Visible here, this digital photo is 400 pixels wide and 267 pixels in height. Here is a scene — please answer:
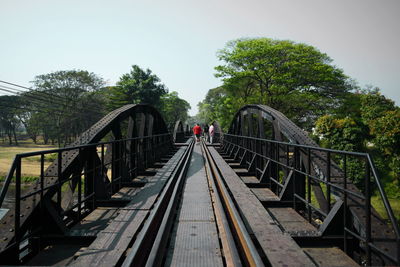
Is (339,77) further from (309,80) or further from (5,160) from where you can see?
(5,160)

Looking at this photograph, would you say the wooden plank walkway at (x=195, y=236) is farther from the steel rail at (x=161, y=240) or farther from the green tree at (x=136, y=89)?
the green tree at (x=136, y=89)

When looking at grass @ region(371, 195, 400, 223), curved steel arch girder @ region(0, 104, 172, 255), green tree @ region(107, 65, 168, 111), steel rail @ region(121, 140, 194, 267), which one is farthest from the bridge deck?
green tree @ region(107, 65, 168, 111)

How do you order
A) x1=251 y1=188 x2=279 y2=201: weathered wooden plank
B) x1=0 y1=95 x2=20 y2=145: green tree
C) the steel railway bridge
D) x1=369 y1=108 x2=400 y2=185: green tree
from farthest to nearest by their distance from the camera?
1. x1=0 y1=95 x2=20 y2=145: green tree
2. x1=369 y1=108 x2=400 y2=185: green tree
3. x1=251 y1=188 x2=279 y2=201: weathered wooden plank
4. the steel railway bridge

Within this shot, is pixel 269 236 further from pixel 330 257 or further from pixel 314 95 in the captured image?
pixel 314 95

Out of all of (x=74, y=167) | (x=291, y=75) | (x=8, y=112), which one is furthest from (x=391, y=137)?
(x=8, y=112)

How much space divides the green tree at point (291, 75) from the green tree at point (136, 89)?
2501 cm

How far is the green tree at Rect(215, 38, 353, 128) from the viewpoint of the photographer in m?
26.5

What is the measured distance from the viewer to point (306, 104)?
27359mm

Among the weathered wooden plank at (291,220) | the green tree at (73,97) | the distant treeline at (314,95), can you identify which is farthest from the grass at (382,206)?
the green tree at (73,97)

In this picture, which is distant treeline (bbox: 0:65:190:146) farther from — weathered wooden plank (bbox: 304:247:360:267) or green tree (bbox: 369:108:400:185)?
weathered wooden plank (bbox: 304:247:360:267)

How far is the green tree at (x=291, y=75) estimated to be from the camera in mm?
26547

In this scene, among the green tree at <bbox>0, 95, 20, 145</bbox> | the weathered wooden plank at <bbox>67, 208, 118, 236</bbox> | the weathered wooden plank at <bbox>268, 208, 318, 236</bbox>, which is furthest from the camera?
the green tree at <bbox>0, 95, 20, 145</bbox>

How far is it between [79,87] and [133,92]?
539 inches

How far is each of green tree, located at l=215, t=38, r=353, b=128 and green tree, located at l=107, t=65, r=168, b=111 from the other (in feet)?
82.1
